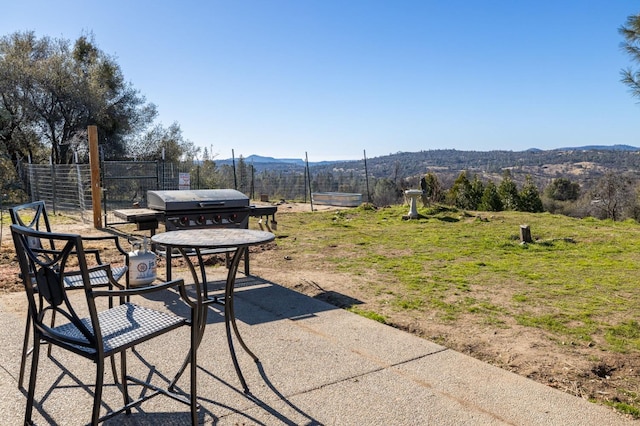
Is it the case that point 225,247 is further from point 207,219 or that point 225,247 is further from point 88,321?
point 207,219

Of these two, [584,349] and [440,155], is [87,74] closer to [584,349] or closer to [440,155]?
[584,349]

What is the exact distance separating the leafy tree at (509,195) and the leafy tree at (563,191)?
1379 cm

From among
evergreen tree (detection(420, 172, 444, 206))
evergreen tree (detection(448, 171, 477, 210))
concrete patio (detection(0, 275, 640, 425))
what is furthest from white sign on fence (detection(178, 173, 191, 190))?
evergreen tree (detection(448, 171, 477, 210))

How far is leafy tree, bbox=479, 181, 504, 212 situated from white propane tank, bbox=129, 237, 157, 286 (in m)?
12.7

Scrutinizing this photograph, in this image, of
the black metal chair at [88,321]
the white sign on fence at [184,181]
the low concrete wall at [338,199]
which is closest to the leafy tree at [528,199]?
the low concrete wall at [338,199]

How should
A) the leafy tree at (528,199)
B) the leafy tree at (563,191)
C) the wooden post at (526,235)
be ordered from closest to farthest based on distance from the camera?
the wooden post at (526,235), the leafy tree at (528,199), the leafy tree at (563,191)

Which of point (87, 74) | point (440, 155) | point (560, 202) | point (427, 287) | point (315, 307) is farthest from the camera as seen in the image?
point (440, 155)

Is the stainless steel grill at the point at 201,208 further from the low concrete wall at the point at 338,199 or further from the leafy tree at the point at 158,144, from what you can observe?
the leafy tree at the point at 158,144

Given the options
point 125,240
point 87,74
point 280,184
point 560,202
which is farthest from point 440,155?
point 125,240

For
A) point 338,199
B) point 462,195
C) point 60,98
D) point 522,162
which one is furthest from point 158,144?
point 522,162

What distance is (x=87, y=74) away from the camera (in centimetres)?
1758

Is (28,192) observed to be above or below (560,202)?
above

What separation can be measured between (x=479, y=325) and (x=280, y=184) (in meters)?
15.9

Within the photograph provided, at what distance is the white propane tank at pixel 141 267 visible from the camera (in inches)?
168
